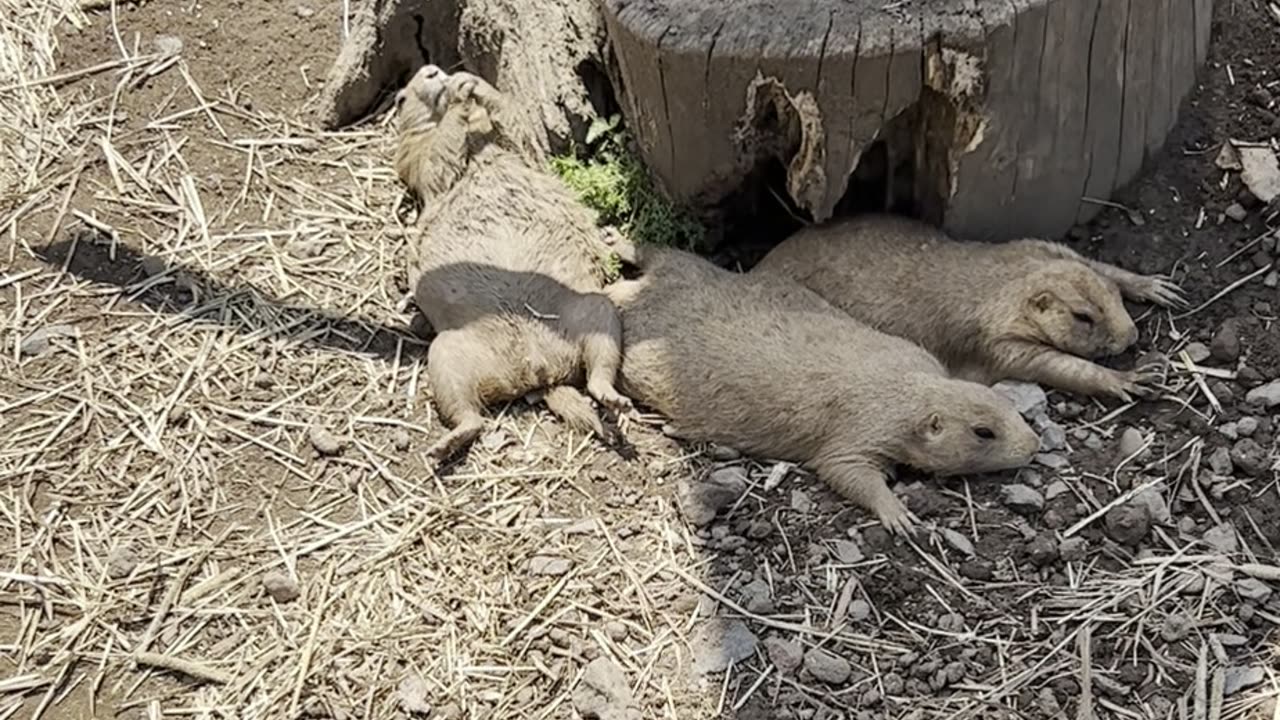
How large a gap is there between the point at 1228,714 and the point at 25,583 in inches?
135

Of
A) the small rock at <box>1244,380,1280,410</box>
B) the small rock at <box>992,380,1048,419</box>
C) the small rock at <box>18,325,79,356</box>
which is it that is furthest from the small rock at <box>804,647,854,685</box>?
the small rock at <box>18,325,79,356</box>

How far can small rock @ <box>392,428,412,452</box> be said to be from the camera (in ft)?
16.3

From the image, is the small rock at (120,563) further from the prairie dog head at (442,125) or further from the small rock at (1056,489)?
the small rock at (1056,489)

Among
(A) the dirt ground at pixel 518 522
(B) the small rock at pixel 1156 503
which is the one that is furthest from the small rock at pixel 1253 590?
(B) the small rock at pixel 1156 503

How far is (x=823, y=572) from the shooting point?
14.4ft

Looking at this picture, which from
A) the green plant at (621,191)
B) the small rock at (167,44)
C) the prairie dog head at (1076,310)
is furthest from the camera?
the small rock at (167,44)

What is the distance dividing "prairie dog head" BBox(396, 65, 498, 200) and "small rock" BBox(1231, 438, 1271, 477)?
2.93 m

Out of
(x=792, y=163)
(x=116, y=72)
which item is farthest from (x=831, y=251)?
(x=116, y=72)

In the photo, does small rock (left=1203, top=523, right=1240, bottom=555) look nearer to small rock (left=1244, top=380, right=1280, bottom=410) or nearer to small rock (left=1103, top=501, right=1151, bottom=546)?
small rock (left=1103, top=501, right=1151, bottom=546)

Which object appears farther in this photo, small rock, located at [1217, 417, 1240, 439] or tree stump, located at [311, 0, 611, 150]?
tree stump, located at [311, 0, 611, 150]

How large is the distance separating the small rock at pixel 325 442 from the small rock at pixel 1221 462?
2.75 meters

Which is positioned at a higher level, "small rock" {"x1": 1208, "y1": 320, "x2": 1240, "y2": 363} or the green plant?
the green plant

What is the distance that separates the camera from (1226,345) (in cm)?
486

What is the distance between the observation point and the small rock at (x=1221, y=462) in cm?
454
